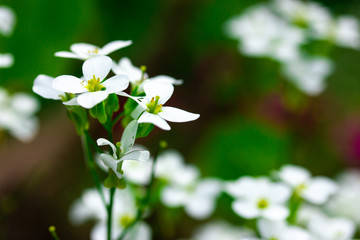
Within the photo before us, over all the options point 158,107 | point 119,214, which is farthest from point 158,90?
point 119,214

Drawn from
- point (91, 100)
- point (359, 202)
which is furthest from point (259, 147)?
point (91, 100)

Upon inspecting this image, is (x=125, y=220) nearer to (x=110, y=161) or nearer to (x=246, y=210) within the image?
(x=246, y=210)

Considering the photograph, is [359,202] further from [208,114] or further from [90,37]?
[90,37]

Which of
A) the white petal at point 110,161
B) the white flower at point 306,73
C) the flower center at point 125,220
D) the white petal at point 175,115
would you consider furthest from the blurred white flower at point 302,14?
the white petal at point 110,161

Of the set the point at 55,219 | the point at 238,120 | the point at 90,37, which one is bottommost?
the point at 55,219

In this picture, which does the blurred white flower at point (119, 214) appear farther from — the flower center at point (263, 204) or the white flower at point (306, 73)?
the white flower at point (306, 73)

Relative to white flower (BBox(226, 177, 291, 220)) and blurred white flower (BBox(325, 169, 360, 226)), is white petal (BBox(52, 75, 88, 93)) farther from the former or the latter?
blurred white flower (BBox(325, 169, 360, 226))
